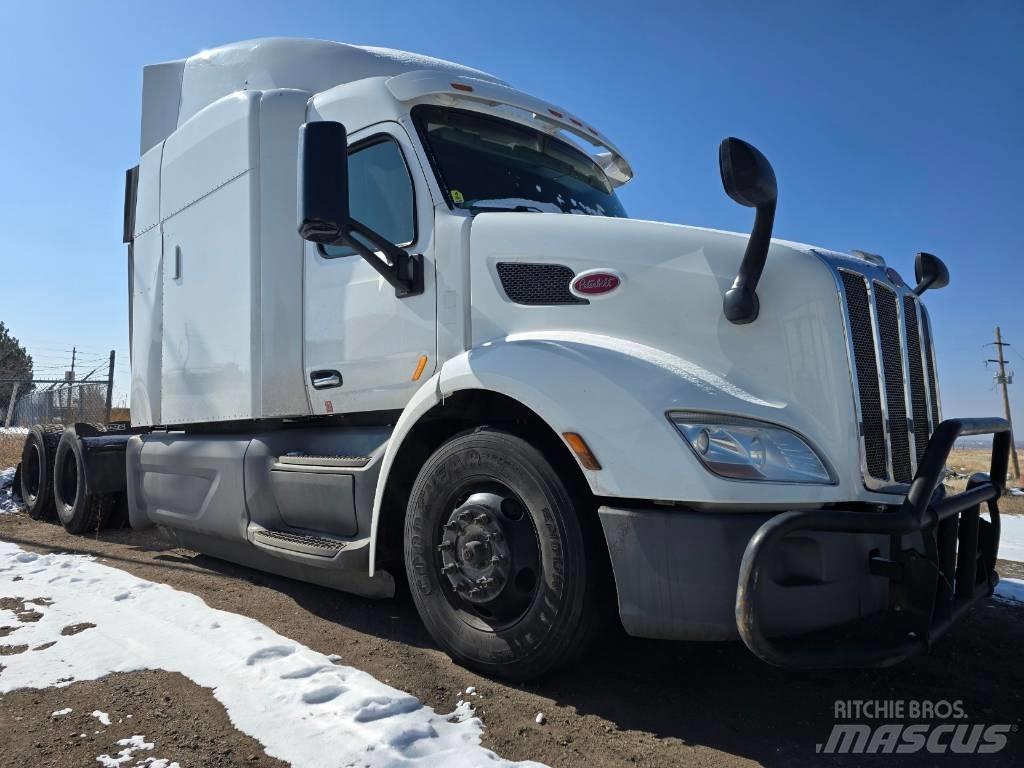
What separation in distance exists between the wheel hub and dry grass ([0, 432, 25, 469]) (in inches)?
457

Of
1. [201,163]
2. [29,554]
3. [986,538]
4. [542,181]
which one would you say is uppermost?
[201,163]

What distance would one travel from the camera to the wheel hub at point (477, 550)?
10.3 feet

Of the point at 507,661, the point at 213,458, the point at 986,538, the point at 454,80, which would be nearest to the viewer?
the point at 507,661

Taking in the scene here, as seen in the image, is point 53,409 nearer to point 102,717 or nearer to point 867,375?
point 102,717

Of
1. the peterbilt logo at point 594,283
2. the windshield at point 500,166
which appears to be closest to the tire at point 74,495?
the windshield at point 500,166

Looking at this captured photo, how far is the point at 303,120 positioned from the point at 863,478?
3.94 metres

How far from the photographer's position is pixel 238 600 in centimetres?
464

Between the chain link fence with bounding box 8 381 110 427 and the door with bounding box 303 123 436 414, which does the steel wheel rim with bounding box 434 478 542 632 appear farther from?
the chain link fence with bounding box 8 381 110 427

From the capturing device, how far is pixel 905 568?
2.63m

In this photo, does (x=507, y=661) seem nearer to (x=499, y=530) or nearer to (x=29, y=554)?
(x=499, y=530)

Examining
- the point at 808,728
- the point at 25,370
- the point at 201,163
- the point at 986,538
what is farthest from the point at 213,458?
the point at 25,370

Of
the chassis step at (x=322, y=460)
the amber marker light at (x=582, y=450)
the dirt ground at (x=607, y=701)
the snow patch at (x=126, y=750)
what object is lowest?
the dirt ground at (x=607, y=701)

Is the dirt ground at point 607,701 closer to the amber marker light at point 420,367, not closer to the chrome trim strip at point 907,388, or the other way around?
the chrome trim strip at point 907,388

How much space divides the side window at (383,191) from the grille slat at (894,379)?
2298 millimetres
